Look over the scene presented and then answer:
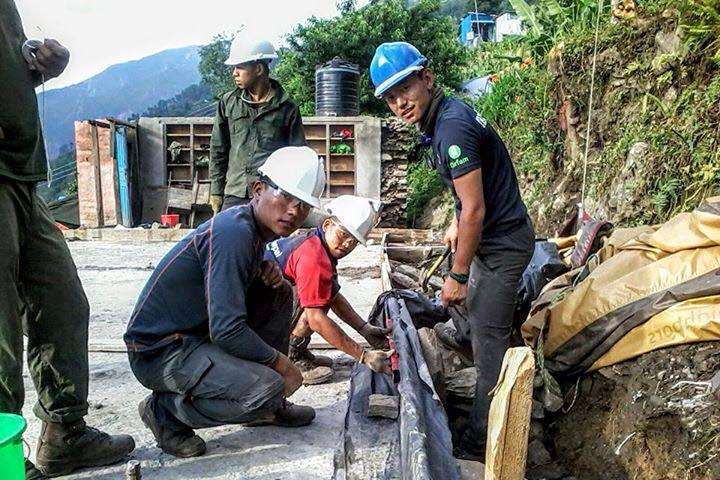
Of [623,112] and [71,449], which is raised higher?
[623,112]

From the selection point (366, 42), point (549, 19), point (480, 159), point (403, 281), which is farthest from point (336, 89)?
point (480, 159)

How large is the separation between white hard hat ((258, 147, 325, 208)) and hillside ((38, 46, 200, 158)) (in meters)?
33.3

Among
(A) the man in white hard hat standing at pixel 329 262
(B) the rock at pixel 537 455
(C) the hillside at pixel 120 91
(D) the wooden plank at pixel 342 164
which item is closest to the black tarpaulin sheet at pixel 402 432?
(A) the man in white hard hat standing at pixel 329 262

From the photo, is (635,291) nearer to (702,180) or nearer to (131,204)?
(702,180)

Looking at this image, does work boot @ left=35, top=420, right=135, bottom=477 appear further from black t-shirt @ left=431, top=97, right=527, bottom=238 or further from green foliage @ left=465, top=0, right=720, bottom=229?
green foliage @ left=465, top=0, right=720, bottom=229

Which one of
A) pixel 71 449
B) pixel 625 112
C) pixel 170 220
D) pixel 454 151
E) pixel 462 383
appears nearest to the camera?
pixel 71 449

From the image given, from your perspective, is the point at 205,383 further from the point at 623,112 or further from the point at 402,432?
the point at 623,112

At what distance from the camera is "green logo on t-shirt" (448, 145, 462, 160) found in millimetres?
2572

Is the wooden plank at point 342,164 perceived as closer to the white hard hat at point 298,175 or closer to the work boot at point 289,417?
the work boot at point 289,417

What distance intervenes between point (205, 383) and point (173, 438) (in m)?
0.34

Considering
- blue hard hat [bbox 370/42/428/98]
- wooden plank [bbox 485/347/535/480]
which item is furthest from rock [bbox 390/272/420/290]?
wooden plank [bbox 485/347/535/480]

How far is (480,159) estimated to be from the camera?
8.62ft

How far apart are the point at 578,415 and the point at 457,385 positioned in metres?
0.67

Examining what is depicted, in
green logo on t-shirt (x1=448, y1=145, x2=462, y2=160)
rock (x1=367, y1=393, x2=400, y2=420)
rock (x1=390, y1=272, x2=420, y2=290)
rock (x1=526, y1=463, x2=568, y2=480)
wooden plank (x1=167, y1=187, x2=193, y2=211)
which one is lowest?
wooden plank (x1=167, y1=187, x2=193, y2=211)
